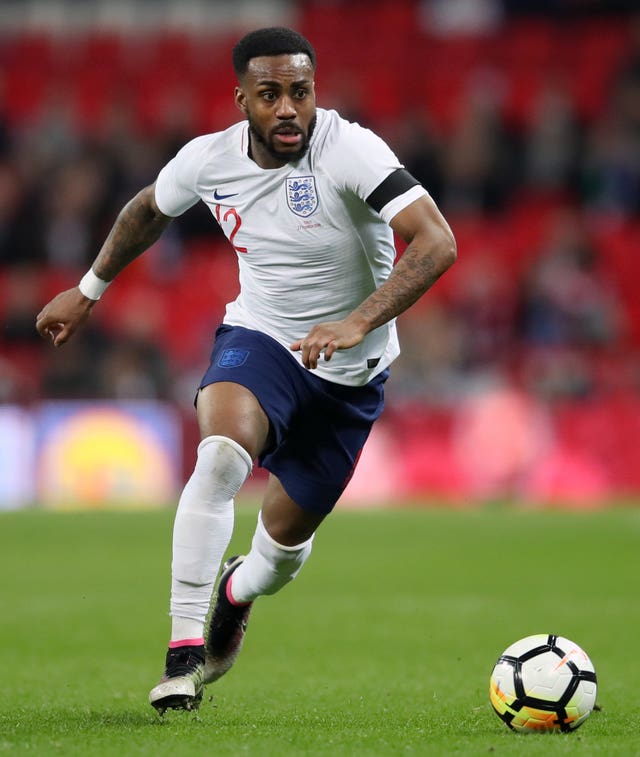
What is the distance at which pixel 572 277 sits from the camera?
682 inches

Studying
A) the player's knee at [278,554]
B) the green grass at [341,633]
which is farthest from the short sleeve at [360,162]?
the green grass at [341,633]

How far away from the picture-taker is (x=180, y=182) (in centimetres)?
550

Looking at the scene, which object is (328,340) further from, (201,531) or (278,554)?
(278,554)

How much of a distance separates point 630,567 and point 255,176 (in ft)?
20.8

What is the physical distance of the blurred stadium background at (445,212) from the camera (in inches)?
615

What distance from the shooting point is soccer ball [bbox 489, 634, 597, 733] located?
4.67 metres

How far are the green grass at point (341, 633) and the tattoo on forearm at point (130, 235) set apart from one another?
5.47 feet

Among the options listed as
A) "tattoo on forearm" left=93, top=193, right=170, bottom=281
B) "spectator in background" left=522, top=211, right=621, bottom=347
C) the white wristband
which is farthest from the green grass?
"spectator in background" left=522, top=211, right=621, bottom=347

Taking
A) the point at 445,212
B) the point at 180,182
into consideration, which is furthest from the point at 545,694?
the point at 445,212

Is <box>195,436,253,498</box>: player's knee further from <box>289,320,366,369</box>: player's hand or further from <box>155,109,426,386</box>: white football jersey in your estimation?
<box>155,109,426,386</box>: white football jersey

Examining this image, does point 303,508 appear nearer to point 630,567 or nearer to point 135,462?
point 630,567

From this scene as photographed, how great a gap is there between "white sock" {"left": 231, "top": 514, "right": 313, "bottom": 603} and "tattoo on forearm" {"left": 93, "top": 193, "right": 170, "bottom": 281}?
117 cm

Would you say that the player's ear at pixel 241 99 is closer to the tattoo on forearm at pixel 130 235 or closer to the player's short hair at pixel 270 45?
the player's short hair at pixel 270 45

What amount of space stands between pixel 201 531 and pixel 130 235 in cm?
136
